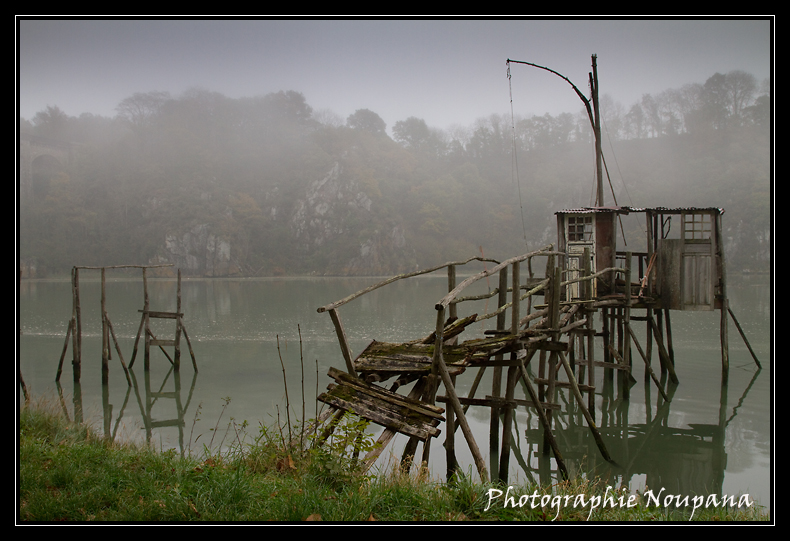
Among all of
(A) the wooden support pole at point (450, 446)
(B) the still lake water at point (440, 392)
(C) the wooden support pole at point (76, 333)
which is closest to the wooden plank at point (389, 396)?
(A) the wooden support pole at point (450, 446)

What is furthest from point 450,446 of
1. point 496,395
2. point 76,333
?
point 76,333

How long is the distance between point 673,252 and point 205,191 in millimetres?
71678

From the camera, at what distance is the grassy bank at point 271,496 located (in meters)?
4.71

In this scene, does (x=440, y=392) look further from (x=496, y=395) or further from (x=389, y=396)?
(x=389, y=396)

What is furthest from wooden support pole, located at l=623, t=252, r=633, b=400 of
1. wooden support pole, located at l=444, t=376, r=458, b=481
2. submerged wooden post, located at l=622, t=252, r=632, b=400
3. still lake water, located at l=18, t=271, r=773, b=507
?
wooden support pole, located at l=444, t=376, r=458, b=481

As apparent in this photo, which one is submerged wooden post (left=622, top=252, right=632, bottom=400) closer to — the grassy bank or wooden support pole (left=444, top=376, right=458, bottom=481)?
wooden support pole (left=444, top=376, right=458, bottom=481)

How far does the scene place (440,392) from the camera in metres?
13.6

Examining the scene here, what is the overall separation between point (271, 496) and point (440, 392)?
8903mm

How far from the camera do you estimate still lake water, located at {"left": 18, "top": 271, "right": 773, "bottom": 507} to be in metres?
10.1

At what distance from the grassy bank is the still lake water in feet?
2.99

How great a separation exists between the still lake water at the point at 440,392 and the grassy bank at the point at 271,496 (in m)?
0.91

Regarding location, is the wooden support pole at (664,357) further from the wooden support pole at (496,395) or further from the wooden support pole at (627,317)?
the wooden support pole at (496,395)
